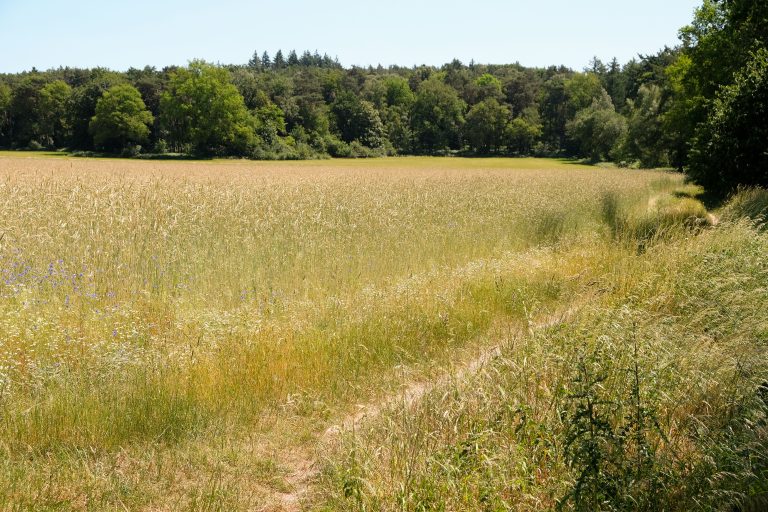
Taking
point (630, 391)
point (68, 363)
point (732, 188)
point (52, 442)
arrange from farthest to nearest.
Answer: point (732, 188), point (68, 363), point (630, 391), point (52, 442)

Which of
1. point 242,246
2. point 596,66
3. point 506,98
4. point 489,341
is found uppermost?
point 596,66

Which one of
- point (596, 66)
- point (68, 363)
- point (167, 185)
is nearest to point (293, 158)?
point (167, 185)

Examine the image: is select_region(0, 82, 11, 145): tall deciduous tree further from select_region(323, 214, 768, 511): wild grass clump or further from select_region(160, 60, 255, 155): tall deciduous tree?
select_region(323, 214, 768, 511): wild grass clump

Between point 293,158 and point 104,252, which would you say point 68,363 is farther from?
point 293,158

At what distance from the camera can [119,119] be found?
76562 millimetres

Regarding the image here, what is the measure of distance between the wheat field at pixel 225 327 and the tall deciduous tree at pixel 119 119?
71004 millimetres

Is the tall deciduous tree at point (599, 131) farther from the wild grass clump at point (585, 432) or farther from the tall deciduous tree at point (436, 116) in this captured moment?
the wild grass clump at point (585, 432)

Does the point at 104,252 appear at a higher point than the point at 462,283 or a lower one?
higher

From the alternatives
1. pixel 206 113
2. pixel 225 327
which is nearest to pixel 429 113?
pixel 206 113

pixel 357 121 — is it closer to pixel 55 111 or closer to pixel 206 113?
pixel 206 113

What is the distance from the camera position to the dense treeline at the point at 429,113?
23906 millimetres

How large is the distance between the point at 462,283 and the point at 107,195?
9.83m

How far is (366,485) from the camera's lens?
151 inches

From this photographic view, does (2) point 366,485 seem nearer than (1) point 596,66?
Yes
